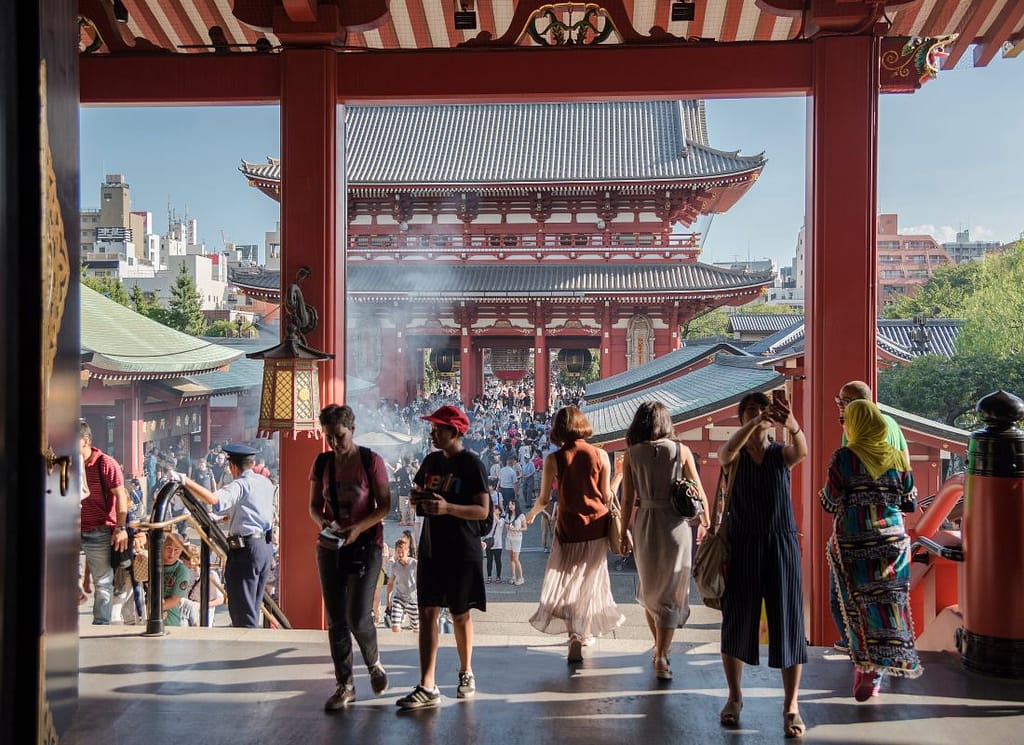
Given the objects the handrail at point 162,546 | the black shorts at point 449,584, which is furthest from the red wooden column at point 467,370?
the black shorts at point 449,584

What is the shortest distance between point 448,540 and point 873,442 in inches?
56.8

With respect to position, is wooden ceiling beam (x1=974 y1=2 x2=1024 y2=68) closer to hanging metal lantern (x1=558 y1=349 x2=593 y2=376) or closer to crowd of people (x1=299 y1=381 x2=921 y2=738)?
crowd of people (x1=299 y1=381 x2=921 y2=738)

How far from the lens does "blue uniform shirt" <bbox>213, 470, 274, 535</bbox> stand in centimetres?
391

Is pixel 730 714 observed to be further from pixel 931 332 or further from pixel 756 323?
pixel 756 323

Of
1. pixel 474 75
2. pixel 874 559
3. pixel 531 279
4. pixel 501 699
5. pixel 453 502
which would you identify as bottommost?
pixel 501 699

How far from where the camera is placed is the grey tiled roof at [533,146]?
1545 centimetres

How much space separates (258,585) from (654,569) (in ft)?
6.88

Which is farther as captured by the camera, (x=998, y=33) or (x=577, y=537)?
(x=998, y=33)

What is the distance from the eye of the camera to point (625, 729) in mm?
2482

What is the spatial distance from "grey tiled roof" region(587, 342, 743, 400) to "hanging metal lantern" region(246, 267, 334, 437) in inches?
374

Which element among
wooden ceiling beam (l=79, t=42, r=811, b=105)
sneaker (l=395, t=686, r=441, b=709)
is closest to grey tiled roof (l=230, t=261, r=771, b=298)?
wooden ceiling beam (l=79, t=42, r=811, b=105)

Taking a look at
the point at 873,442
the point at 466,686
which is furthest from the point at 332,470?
the point at 873,442

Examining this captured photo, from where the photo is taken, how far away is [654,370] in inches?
539

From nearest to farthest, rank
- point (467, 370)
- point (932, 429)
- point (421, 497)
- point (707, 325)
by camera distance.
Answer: point (421, 497)
point (932, 429)
point (467, 370)
point (707, 325)
